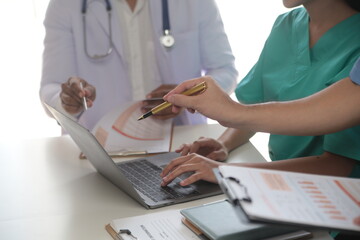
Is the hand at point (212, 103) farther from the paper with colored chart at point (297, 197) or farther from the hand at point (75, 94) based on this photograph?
the hand at point (75, 94)

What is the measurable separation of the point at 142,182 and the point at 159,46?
2.83 ft

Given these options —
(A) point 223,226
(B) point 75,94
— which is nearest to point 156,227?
(A) point 223,226

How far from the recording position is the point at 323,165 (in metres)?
1.08

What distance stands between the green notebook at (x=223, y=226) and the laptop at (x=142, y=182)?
0.14 meters

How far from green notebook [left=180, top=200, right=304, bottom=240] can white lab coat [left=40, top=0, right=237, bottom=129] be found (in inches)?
38.2

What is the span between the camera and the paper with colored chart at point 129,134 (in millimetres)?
1371

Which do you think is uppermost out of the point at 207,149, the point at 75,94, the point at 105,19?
the point at 105,19

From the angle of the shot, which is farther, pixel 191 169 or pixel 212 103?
pixel 191 169

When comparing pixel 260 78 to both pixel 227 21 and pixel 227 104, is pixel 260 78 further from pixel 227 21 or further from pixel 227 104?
pixel 227 21

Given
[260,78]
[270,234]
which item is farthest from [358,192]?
[260,78]

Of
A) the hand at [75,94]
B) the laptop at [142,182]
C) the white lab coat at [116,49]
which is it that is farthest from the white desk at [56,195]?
the white lab coat at [116,49]

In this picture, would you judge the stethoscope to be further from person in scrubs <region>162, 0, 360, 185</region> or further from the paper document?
the paper document

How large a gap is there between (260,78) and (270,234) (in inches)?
27.1

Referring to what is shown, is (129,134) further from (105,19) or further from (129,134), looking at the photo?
(105,19)
